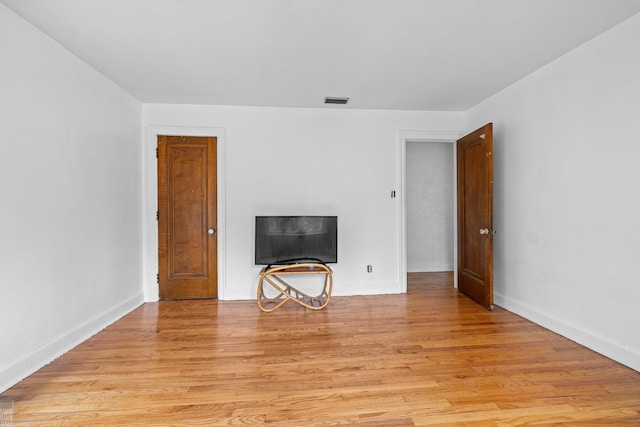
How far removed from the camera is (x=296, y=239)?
3.85 m

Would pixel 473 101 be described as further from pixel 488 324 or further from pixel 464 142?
pixel 488 324

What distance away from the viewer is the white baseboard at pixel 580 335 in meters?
2.27

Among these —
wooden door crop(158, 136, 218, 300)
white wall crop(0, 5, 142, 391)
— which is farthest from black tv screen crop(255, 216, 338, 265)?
white wall crop(0, 5, 142, 391)

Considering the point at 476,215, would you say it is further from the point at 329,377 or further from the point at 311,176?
the point at 329,377

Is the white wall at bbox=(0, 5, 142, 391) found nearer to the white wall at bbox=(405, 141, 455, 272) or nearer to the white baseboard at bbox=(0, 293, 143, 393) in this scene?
the white baseboard at bbox=(0, 293, 143, 393)

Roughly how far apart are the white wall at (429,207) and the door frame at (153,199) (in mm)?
3334

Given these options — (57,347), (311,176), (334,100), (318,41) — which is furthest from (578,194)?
(57,347)

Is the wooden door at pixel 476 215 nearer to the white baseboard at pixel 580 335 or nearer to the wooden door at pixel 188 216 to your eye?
the white baseboard at pixel 580 335

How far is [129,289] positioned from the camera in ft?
11.9

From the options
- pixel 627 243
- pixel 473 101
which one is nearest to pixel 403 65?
pixel 473 101

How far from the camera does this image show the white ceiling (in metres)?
2.08

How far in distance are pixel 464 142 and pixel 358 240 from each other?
1.86 meters

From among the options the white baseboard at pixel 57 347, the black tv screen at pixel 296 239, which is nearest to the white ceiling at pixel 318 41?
the black tv screen at pixel 296 239

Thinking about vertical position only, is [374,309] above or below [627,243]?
below
